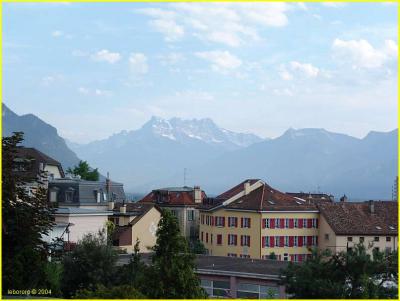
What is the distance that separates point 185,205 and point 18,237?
64.0m

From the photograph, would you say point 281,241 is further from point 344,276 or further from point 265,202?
point 344,276

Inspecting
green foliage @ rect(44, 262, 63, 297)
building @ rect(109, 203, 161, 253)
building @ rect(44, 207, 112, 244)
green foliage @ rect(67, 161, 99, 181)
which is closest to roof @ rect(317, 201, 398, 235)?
building @ rect(109, 203, 161, 253)

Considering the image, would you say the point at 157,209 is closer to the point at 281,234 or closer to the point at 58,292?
the point at 281,234

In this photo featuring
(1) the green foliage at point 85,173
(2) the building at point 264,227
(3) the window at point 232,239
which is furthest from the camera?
(1) the green foliage at point 85,173

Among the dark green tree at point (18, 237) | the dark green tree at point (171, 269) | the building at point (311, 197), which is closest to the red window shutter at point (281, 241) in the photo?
the building at point (311, 197)

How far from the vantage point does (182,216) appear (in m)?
88.7

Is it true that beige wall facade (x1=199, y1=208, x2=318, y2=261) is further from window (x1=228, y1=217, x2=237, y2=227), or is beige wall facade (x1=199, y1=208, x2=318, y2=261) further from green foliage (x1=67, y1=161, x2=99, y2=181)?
green foliage (x1=67, y1=161, x2=99, y2=181)

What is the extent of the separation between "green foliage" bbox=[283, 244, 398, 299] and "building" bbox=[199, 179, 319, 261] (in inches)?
1562

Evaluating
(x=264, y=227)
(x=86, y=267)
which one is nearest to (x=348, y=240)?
(x=264, y=227)

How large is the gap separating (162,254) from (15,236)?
480 centimetres

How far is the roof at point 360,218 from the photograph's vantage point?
6906 cm

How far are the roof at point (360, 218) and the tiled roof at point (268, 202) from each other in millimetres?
2021

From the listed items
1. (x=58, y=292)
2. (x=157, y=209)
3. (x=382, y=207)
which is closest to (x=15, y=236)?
(x=58, y=292)

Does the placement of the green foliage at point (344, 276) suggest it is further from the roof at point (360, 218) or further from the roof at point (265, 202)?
the roof at point (265, 202)
